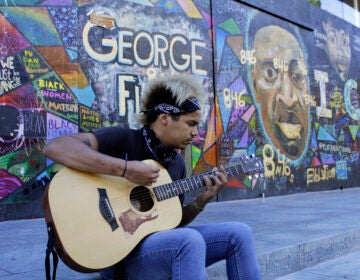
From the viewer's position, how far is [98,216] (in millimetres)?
1979

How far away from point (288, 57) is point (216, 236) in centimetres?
805

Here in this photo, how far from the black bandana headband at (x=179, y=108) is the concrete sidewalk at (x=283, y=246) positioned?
1136mm

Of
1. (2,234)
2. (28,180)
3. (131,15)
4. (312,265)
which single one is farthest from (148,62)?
(312,265)

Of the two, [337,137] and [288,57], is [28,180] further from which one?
[337,137]

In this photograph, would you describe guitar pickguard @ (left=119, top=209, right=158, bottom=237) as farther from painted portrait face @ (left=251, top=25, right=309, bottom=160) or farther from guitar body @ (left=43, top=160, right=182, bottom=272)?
painted portrait face @ (left=251, top=25, right=309, bottom=160)

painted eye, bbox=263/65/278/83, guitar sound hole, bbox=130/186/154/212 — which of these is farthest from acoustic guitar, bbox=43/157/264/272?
painted eye, bbox=263/65/278/83

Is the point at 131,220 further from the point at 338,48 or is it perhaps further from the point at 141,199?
the point at 338,48

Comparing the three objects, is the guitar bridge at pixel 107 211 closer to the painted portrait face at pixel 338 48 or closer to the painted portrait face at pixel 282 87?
the painted portrait face at pixel 282 87

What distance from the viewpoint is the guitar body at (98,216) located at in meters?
1.86

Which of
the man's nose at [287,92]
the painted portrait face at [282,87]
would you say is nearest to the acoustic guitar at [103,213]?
the painted portrait face at [282,87]

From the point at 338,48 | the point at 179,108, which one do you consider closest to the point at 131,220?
the point at 179,108

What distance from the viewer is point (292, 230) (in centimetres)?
429

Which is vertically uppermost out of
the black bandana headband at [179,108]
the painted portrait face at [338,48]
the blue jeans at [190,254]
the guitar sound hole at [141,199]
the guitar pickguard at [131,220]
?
the painted portrait face at [338,48]

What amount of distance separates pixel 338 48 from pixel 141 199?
10311mm
